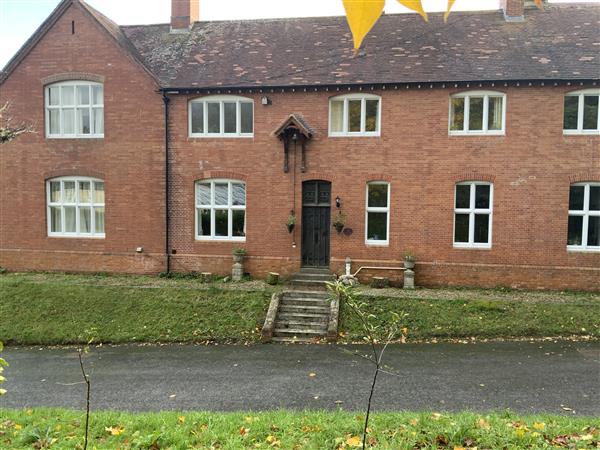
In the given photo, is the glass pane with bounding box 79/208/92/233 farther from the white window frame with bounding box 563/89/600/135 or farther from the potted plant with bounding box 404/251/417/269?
the white window frame with bounding box 563/89/600/135

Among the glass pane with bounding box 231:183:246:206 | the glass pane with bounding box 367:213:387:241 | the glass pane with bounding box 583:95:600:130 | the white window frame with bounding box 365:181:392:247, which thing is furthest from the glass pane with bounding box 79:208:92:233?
the glass pane with bounding box 583:95:600:130

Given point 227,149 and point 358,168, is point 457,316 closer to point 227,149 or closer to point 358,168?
point 358,168

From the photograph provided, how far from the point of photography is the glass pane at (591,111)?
15305 millimetres

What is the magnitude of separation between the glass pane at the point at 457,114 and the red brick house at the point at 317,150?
68 millimetres

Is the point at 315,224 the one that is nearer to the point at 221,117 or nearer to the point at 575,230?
the point at 221,117

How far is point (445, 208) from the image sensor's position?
16.0 m

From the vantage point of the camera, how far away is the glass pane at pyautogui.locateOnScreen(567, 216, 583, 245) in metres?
15.7

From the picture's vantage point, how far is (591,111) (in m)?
15.3

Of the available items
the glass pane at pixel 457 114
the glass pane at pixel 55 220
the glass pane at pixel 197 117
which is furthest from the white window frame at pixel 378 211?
the glass pane at pixel 55 220

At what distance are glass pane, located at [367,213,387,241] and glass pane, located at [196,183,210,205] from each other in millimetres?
6155

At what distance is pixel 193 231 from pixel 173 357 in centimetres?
704

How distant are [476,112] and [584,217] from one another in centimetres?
512

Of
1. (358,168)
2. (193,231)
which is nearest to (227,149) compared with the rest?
(193,231)

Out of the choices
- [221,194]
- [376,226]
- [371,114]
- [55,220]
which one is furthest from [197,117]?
[376,226]
